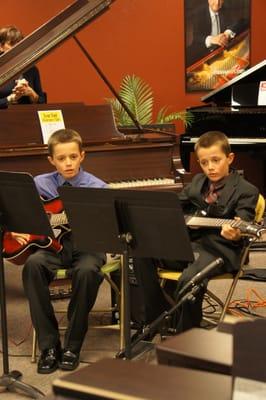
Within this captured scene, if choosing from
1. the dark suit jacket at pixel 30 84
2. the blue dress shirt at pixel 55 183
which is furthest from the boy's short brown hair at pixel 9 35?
the blue dress shirt at pixel 55 183

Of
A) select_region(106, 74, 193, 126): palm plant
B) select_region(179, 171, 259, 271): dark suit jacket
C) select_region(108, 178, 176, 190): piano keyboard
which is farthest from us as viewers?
select_region(106, 74, 193, 126): palm plant

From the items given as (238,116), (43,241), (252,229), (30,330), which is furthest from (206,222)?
(238,116)

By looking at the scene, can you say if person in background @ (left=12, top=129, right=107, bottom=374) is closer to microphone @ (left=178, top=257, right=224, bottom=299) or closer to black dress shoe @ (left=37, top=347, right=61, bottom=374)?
black dress shoe @ (left=37, top=347, right=61, bottom=374)

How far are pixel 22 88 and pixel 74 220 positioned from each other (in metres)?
1.87

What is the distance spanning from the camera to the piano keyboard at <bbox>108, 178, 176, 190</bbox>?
13.6 ft

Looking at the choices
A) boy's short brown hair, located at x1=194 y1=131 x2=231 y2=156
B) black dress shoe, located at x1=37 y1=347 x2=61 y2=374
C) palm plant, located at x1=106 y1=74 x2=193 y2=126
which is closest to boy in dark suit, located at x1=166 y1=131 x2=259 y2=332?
boy's short brown hair, located at x1=194 y1=131 x2=231 y2=156

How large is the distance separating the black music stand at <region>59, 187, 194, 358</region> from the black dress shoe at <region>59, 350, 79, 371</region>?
2.37 ft

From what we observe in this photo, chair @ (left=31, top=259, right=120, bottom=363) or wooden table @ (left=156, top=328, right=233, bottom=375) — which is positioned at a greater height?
wooden table @ (left=156, top=328, right=233, bottom=375)

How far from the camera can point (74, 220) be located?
270 centimetres

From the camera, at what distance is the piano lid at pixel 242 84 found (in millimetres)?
6105

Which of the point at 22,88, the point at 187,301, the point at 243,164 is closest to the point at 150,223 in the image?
the point at 187,301

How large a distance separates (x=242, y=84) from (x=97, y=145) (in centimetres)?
258

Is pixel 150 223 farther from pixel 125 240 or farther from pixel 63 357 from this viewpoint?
pixel 63 357

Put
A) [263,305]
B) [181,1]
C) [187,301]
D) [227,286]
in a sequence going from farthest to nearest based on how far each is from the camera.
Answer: [181,1] < [227,286] < [263,305] < [187,301]
